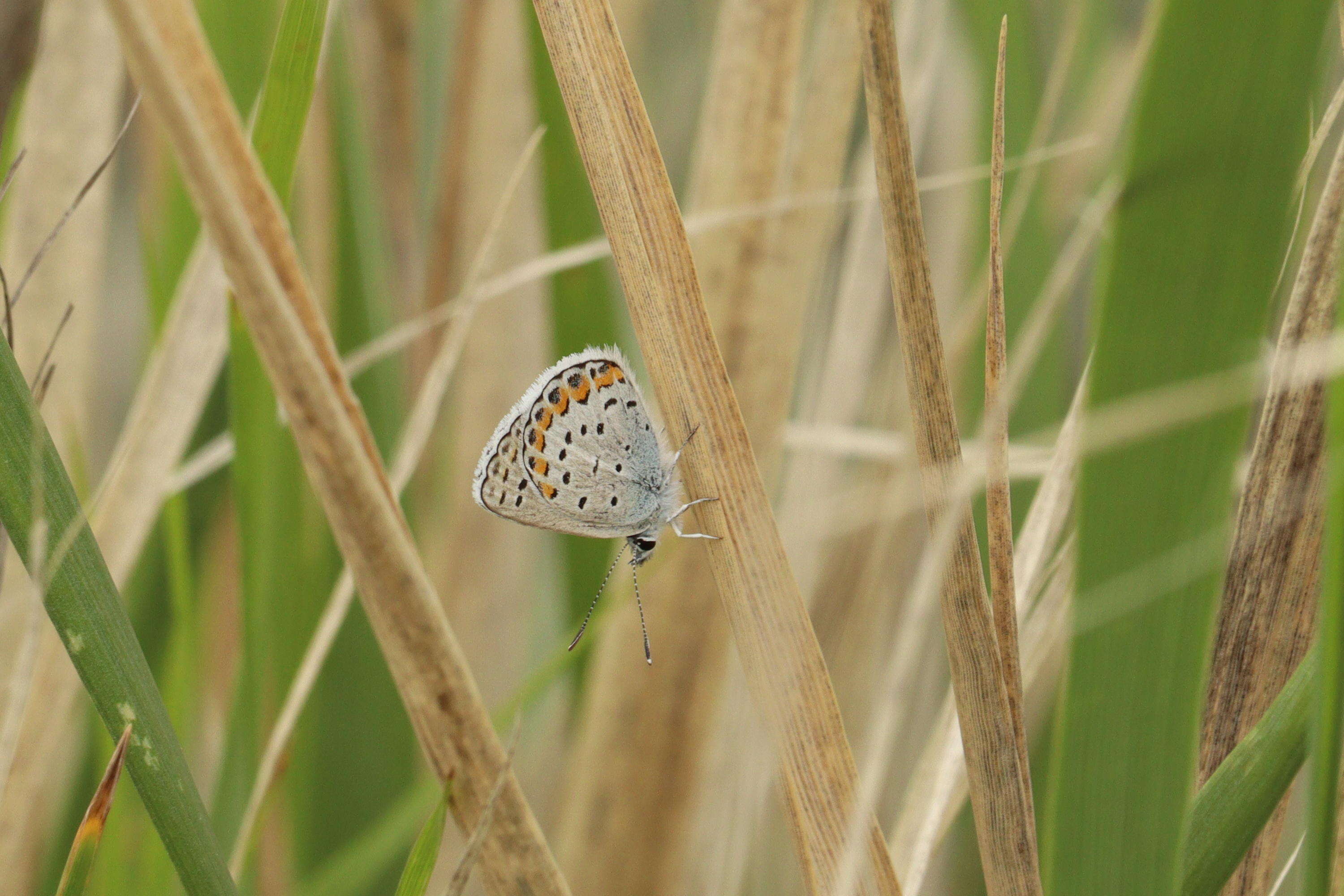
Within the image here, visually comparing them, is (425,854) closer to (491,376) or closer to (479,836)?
(479,836)

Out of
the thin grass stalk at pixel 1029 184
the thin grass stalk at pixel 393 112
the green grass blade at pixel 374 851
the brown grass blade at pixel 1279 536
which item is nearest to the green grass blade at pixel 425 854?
the green grass blade at pixel 374 851

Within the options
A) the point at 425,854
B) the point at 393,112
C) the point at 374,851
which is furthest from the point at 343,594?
the point at 393,112

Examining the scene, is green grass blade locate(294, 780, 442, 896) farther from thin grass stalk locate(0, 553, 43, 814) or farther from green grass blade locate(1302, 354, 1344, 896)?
green grass blade locate(1302, 354, 1344, 896)

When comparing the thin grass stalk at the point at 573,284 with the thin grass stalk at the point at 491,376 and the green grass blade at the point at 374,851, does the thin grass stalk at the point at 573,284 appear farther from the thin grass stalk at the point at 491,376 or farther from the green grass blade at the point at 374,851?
the green grass blade at the point at 374,851

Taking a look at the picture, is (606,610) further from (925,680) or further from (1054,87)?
(1054,87)

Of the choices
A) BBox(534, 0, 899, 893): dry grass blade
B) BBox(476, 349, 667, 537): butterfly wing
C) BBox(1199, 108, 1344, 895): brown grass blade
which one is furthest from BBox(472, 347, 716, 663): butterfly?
BBox(1199, 108, 1344, 895): brown grass blade

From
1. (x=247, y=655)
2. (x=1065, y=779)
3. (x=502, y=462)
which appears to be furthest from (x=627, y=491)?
(x=1065, y=779)
